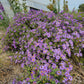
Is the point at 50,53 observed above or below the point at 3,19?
below

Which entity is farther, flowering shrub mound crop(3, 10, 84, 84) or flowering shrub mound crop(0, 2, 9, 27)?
flowering shrub mound crop(0, 2, 9, 27)

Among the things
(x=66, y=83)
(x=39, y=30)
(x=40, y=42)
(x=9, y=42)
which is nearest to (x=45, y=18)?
(x=39, y=30)

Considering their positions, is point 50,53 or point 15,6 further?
point 15,6

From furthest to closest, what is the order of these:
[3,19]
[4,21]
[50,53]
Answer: [3,19]
[4,21]
[50,53]

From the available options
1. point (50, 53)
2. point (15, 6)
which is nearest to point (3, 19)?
point (15, 6)

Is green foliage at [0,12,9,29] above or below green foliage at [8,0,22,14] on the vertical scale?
below

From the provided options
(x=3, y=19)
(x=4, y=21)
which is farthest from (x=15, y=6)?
(x=4, y=21)

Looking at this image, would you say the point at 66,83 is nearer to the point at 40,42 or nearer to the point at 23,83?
the point at 23,83

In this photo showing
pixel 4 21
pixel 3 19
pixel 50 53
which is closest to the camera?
pixel 50 53

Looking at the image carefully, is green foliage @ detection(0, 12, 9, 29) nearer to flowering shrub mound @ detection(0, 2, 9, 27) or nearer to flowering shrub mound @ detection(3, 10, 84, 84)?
flowering shrub mound @ detection(0, 2, 9, 27)

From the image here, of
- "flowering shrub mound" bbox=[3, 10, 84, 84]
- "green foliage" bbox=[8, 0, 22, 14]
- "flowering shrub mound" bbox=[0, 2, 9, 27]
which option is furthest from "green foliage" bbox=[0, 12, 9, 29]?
"flowering shrub mound" bbox=[3, 10, 84, 84]

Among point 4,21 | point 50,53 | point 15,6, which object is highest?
point 15,6

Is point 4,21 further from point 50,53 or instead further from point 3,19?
point 50,53

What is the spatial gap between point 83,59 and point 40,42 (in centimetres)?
84
